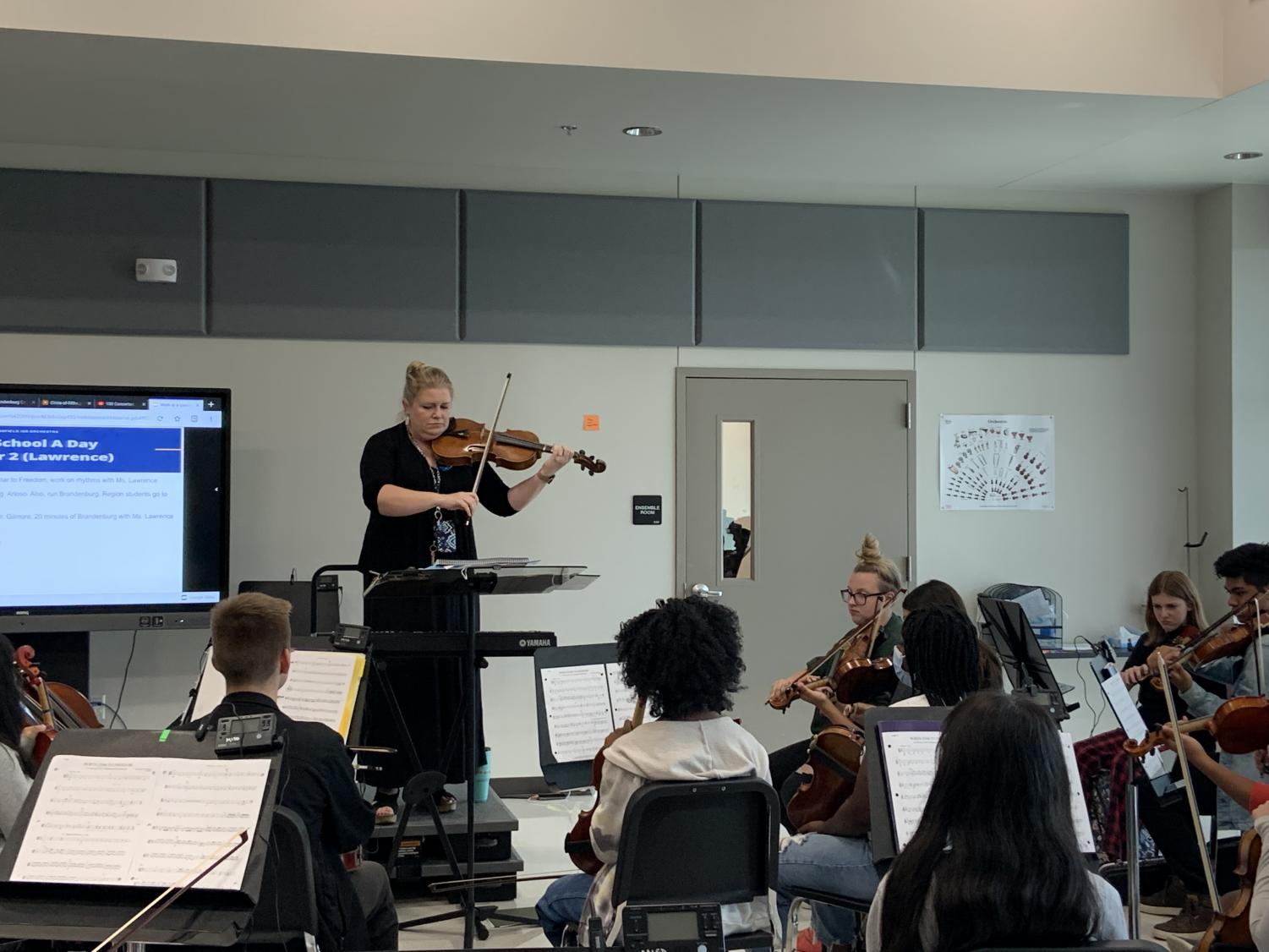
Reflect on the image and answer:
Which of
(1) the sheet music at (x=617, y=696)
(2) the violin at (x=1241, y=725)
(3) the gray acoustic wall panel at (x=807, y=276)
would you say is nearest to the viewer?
(2) the violin at (x=1241, y=725)

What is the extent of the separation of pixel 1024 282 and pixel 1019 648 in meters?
2.13

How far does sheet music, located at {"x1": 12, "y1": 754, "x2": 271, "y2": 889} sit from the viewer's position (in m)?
1.75

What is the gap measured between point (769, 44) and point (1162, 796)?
8.48ft

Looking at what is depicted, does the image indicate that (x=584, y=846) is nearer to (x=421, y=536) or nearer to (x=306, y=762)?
(x=306, y=762)

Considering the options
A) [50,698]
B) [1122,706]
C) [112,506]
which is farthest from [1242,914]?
[112,506]

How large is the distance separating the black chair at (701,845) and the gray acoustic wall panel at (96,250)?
344 centimetres

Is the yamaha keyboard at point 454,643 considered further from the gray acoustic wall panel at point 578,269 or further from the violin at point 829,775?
the gray acoustic wall panel at point 578,269

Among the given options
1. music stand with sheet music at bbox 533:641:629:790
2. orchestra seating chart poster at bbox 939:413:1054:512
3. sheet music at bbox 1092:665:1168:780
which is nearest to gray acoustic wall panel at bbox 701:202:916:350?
orchestra seating chart poster at bbox 939:413:1054:512

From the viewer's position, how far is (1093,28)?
428 cm

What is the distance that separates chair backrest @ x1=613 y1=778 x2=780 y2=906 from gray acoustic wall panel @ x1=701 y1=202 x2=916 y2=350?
3.34 meters

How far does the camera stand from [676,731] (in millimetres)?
2443

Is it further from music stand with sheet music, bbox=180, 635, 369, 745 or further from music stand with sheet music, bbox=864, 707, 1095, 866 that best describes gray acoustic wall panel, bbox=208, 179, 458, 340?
music stand with sheet music, bbox=864, 707, 1095, 866

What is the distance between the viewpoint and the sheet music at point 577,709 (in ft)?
10.6

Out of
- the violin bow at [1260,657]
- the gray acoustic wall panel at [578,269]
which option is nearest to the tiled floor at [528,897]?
the violin bow at [1260,657]
